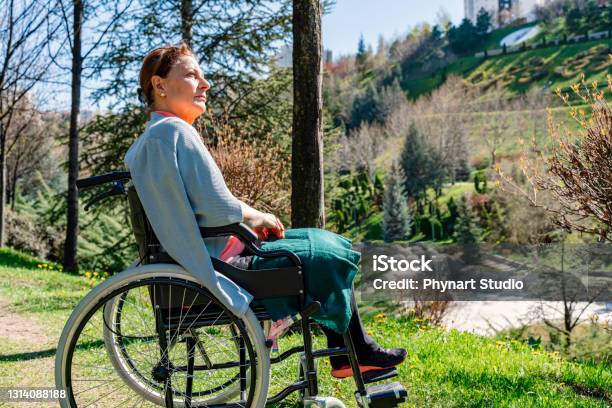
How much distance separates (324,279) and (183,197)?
575 mm

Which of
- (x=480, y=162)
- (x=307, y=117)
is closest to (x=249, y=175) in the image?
(x=307, y=117)

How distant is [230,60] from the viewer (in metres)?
12.6

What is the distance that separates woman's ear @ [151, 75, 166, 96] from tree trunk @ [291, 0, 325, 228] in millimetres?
2358

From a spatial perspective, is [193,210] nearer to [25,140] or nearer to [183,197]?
[183,197]

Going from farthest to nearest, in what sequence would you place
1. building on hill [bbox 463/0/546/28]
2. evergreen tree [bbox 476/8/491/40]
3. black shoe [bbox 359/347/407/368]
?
building on hill [bbox 463/0/546/28] < evergreen tree [bbox 476/8/491/40] < black shoe [bbox 359/347/407/368]

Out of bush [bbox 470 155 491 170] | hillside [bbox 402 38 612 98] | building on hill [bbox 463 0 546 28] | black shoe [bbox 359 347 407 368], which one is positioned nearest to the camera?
black shoe [bbox 359 347 407 368]

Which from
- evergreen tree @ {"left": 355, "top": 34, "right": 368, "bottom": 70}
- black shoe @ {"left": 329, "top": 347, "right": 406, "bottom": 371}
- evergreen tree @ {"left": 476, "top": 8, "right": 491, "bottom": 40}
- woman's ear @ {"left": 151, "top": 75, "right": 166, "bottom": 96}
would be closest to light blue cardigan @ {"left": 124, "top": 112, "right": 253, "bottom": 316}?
woman's ear @ {"left": 151, "top": 75, "right": 166, "bottom": 96}

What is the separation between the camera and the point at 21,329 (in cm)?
501

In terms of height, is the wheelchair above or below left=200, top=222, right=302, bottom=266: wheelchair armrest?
below

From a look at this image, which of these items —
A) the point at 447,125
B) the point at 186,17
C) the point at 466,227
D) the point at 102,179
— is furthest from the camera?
the point at 447,125

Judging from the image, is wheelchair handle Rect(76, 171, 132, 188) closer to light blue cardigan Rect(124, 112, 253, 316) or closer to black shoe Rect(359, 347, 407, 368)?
light blue cardigan Rect(124, 112, 253, 316)

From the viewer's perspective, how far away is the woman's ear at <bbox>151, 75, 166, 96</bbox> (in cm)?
242

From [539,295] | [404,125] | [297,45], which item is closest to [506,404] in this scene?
[297,45]

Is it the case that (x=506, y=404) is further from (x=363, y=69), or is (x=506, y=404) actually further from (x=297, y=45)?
(x=363, y=69)
